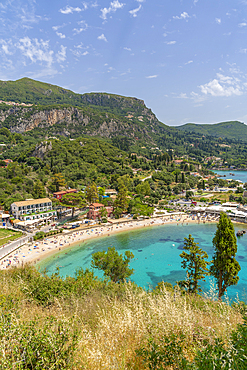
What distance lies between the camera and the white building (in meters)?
37.3

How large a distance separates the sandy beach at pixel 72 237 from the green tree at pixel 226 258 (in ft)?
63.8

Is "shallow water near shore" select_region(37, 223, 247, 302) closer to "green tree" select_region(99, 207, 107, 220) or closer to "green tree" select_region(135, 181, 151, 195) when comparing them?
"green tree" select_region(99, 207, 107, 220)

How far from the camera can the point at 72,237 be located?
34.2 meters

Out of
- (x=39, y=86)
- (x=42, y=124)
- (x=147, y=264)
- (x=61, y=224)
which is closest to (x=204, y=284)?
(x=147, y=264)

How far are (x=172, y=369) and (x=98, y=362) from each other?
1.54m

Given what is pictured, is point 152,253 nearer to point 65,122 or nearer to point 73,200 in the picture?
point 73,200

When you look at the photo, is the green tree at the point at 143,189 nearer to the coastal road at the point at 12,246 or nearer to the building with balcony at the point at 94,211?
the building with balcony at the point at 94,211

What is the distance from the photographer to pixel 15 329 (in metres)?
4.80

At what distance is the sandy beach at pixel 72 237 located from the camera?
86.0 ft

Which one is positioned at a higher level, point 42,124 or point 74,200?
point 42,124

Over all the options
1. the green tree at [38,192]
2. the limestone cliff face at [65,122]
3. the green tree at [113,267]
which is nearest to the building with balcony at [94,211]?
the green tree at [38,192]

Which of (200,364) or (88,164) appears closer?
(200,364)

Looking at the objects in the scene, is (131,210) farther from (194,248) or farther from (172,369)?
(172,369)

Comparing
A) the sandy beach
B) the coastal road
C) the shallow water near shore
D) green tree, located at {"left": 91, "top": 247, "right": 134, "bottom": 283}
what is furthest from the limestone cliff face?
green tree, located at {"left": 91, "top": 247, "right": 134, "bottom": 283}
